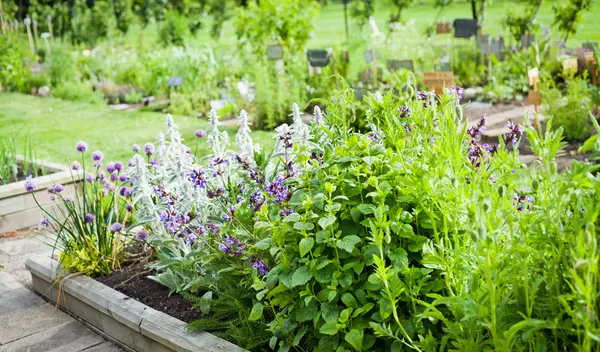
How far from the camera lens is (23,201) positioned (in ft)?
16.3

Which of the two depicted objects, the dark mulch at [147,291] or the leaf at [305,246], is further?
the dark mulch at [147,291]

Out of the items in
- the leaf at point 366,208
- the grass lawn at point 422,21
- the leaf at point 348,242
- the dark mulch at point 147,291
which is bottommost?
the dark mulch at point 147,291

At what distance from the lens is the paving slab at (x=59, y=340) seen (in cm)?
333

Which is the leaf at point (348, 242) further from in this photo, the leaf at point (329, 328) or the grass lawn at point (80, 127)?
the grass lawn at point (80, 127)

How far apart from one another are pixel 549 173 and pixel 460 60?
700 centimetres

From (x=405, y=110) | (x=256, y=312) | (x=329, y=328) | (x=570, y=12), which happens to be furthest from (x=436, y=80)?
(x=329, y=328)

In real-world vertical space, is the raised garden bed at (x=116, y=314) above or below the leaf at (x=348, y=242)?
below

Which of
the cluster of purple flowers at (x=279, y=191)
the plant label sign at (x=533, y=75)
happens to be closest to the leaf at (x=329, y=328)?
the cluster of purple flowers at (x=279, y=191)

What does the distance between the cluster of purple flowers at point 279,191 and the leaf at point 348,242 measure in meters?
0.43

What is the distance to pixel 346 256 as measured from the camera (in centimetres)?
244

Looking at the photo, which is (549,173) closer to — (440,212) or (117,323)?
(440,212)

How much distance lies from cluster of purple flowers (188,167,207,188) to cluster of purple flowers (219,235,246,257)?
0.33 meters

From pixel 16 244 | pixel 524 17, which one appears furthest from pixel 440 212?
pixel 524 17

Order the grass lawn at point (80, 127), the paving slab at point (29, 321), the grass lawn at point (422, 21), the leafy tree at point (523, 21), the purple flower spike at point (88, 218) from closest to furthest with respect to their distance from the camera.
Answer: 1. the paving slab at point (29, 321)
2. the purple flower spike at point (88, 218)
3. the grass lawn at point (80, 127)
4. the leafy tree at point (523, 21)
5. the grass lawn at point (422, 21)
